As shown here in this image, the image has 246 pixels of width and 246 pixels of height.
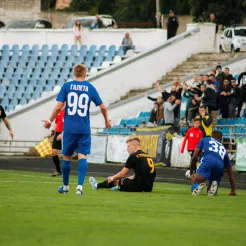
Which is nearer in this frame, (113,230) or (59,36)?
(113,230)

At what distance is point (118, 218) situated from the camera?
1231 cm

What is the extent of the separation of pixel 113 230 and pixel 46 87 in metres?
34.6

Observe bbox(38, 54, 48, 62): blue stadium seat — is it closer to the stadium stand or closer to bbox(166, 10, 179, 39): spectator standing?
the stadium stand

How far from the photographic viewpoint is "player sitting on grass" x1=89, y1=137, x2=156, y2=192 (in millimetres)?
18062

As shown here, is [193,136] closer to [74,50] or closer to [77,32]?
[74,50]

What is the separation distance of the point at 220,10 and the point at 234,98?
81.5 ft

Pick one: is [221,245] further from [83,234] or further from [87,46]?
[87,46]

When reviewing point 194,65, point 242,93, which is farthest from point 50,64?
point 242,93

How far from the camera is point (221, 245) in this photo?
10.0 m

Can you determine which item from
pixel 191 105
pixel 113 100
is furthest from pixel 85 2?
pixel 191 105

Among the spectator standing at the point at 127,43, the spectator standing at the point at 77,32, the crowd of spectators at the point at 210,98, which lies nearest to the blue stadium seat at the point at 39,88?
Result: the spectator standing at the point at 77,32

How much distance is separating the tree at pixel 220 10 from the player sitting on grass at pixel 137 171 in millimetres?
39339

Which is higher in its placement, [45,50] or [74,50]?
[74,50]

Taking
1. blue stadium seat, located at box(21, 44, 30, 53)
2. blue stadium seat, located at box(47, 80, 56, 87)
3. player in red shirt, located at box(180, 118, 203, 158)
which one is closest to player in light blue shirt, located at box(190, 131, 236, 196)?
player in red shirt, located at box(180, 118, 203, 158)
